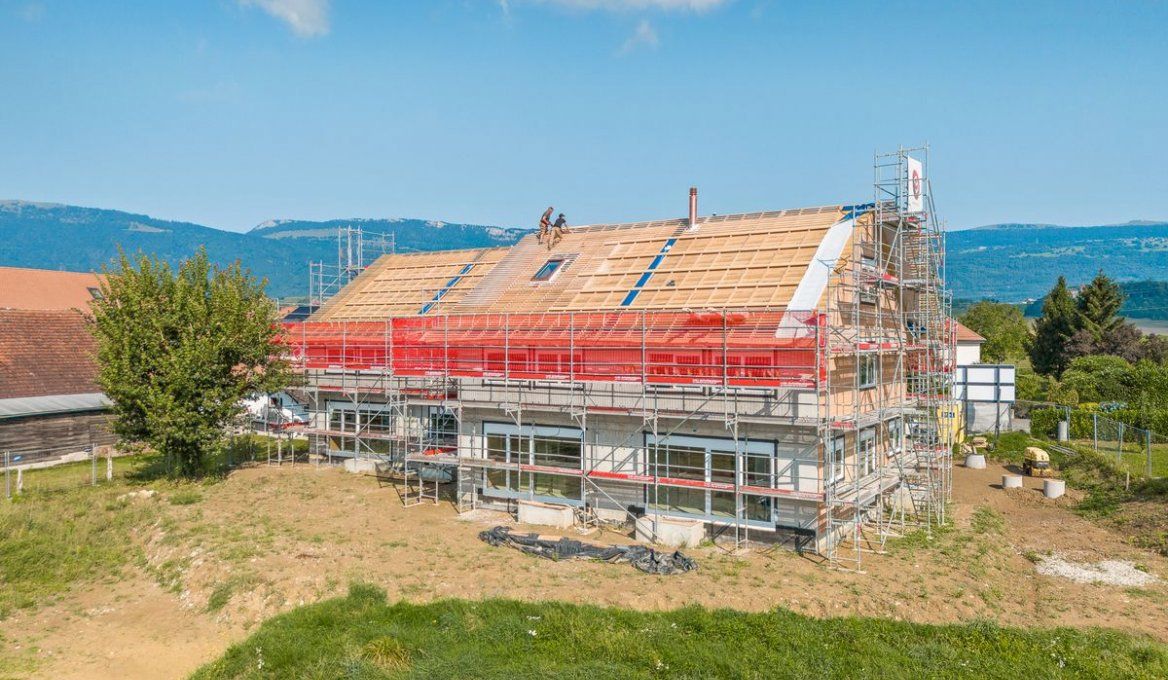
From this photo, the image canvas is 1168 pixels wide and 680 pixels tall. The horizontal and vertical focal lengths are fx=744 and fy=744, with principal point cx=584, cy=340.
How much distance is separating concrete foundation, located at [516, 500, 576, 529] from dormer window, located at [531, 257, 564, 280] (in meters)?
9.29

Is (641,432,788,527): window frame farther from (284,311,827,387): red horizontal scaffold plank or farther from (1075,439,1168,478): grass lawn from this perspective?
(1075,439,1168,478): grass lawn

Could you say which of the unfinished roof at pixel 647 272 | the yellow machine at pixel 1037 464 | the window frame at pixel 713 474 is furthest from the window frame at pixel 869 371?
the yellow machine at pixel 1037 464

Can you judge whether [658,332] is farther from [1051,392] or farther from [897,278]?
[1051,392]

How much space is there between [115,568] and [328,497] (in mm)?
6877

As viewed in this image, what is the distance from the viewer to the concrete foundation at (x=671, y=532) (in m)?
19.4

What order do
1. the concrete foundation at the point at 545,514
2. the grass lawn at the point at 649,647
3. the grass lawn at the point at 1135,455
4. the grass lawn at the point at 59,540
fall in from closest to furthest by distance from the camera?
the grass lawn at the point at 649,647 → the grass lawn at the point at 59,540 → the concrete foundation at the point at 545,514 → the grass lawn at the point at 1135,455

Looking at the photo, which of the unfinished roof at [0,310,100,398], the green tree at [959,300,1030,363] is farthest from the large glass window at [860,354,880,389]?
the green tree at [959,300,1030,363]

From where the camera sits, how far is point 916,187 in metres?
23.1

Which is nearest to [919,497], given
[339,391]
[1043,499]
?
[1043,499]

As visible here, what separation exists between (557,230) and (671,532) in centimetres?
1539

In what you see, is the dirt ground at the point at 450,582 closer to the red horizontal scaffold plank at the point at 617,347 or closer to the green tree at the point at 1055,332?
the red horizontal scaffold plank at the point at 617,347

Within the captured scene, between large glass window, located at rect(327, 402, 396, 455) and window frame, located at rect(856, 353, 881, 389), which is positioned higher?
window frame, located at rect(856, 353, 881, 389)

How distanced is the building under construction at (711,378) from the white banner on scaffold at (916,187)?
0.22 feet

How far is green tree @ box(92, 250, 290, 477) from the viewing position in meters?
24.4
